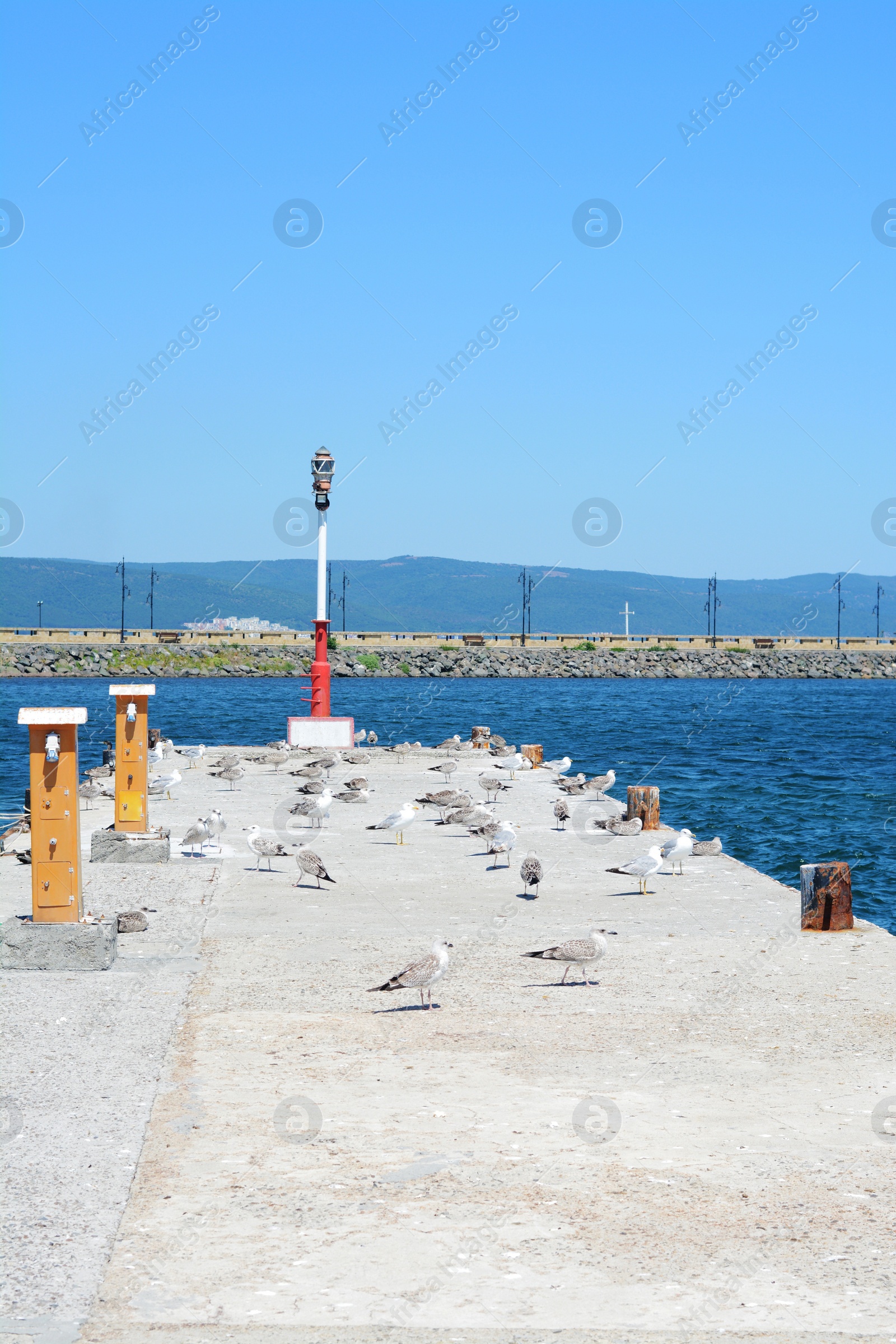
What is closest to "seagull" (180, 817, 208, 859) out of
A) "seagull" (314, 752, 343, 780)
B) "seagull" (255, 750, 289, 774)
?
"seagull" (314, 752, 343, 780)

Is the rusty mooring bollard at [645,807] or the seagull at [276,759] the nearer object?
the rusty mooring bollard at [645,807]

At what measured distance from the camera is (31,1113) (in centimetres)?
825

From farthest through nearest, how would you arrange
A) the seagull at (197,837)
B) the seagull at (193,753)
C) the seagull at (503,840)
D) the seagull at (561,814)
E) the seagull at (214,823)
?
the seagull at (193,753)
the seagull at (561,814)
the seagull at (214,823)
the seagull at (503,840)
the seagull at (197,837)

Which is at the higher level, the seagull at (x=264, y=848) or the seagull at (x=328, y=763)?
the seagull at (x=328, y=763)

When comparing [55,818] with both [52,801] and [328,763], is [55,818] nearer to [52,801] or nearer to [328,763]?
[52,801]

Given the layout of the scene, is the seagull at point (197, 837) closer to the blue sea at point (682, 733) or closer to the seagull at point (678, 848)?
the seagull at point (678, 848)

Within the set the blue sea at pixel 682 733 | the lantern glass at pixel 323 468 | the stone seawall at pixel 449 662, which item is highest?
the lantern glass at pixel 323 468

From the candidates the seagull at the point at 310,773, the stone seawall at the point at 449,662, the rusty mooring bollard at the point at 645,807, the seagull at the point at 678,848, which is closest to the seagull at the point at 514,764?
the seagull at the point at 310,773

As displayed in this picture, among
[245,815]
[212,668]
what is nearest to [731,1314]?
[245,815]

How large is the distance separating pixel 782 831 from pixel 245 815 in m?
13.0

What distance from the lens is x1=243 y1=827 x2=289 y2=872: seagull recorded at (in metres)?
18.2

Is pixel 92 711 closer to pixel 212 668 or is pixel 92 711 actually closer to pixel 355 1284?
pixel 212 668

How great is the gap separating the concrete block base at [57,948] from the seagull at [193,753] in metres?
20.6

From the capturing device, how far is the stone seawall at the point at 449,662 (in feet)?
415
